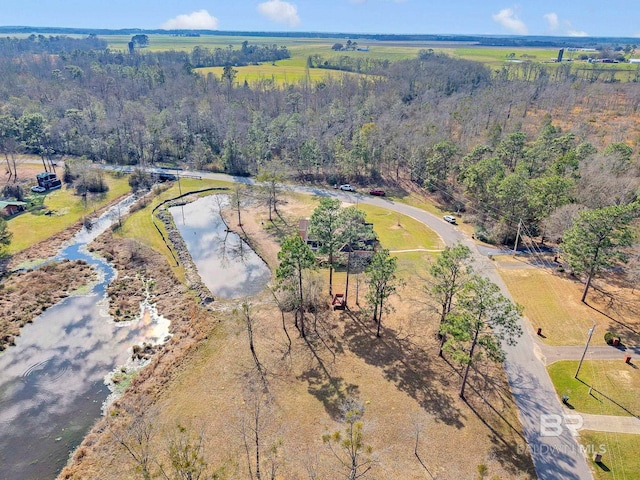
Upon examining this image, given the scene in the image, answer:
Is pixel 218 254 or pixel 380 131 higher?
pixel 380 131

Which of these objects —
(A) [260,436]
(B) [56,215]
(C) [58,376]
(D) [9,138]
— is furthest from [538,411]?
(D) [9,138]

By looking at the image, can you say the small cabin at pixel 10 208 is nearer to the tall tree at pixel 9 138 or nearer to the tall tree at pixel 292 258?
the tall tree at pixel 9 138

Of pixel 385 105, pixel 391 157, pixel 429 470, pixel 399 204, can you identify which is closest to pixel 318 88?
pixel 385 105

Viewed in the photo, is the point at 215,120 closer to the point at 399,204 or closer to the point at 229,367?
the point at 399,204

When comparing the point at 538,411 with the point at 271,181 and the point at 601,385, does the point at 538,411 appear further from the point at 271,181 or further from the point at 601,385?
the point at 271,181

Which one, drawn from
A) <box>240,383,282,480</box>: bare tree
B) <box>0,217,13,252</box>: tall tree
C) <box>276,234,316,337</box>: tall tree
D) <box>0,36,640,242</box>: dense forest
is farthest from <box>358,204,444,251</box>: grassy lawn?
<box>0,217,13,252</box>: tall tree

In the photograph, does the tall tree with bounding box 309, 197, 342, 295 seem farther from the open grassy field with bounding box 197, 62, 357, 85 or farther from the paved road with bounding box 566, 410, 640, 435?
the open grassy field with bounding box 197, 62, 357, 85

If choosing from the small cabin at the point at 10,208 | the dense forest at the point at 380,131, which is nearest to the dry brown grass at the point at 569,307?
the dense forest at the point at 380,131
